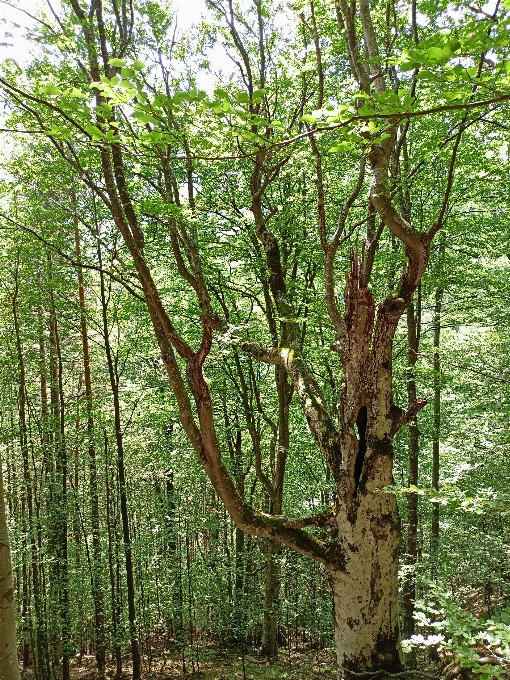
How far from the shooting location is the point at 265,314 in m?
8.64

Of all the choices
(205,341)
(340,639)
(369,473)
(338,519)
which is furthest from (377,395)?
(340,639)

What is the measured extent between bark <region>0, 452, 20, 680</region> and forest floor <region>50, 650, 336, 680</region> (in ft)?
21.5

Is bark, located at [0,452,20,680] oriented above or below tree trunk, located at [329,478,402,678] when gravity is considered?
above

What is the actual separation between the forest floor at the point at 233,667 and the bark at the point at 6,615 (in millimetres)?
6543

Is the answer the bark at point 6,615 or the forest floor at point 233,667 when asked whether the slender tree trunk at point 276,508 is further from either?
the bark at point 6,615

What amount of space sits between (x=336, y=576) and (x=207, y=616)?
334 inches

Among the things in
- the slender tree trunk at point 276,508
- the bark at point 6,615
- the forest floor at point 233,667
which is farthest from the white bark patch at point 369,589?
the forest floor at point 233,667

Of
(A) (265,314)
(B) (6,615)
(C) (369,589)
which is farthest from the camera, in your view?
(A) (265,314)

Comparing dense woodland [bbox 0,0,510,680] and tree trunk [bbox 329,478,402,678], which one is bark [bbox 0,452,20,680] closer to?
dense woodland [bbox 0,0,510,680]

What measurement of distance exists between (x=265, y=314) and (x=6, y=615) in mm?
6972

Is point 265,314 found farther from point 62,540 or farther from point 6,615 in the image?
point 6,615

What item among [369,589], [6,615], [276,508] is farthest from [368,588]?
[276,508]

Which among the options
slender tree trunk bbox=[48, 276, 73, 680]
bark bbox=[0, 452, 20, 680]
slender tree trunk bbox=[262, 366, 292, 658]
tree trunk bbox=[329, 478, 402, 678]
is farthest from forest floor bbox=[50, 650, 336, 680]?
bark bbox=[0, 452, 20, 680]

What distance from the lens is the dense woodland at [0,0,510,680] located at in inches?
129
